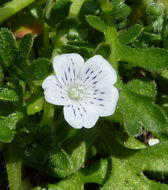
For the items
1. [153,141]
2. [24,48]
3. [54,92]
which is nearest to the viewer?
[54,92]

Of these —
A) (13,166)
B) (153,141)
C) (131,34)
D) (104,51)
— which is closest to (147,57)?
(131,34)

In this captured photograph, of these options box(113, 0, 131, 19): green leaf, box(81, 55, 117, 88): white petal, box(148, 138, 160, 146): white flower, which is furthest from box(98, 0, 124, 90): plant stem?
box(148, 138, 160, 146): white flower

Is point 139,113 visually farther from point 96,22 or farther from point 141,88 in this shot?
point 96,22

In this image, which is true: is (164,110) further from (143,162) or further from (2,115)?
(2,115)

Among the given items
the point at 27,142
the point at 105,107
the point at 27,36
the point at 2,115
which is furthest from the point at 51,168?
the point at 27,36

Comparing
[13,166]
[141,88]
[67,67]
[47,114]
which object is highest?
[67,67]

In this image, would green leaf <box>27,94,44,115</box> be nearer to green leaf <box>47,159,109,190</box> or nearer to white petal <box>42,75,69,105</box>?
white petal <box>42,75,69,105</box>
